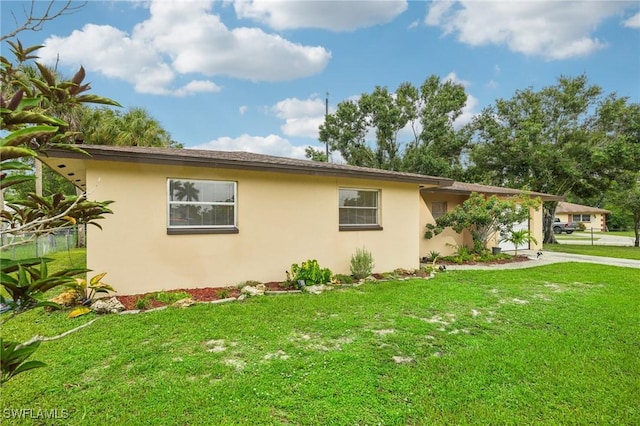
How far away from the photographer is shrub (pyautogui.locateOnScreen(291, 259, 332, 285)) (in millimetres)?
7309

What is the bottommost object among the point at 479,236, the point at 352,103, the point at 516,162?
the point at 479,236

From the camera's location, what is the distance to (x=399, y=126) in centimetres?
2547

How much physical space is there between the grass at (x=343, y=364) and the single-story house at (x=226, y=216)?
135cm

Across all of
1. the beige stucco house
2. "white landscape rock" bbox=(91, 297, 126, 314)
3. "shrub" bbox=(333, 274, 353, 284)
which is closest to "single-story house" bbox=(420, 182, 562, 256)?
the beige stucco house

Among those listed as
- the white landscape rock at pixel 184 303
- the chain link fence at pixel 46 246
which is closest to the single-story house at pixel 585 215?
the white landscape rock at pixel 184 303

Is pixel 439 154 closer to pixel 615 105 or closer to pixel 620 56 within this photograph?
pixel 615 105

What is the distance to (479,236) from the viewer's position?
1214 cm

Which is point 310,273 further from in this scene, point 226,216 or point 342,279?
point 226,216

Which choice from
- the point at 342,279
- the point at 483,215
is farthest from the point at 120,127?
the point at 483,215

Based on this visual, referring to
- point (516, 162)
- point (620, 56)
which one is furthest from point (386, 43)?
point (516, 162)

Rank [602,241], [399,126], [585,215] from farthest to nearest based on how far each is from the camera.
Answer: [585,215] → [399,126] → [602,241]

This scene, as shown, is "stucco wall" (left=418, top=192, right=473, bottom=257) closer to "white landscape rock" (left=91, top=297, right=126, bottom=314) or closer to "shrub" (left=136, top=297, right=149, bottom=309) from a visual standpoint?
"shrub" (left=136, top=297, right=149, bottom=309)

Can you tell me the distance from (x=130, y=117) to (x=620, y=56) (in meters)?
21.7

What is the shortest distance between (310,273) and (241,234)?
1.83 meters
